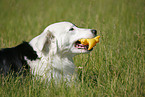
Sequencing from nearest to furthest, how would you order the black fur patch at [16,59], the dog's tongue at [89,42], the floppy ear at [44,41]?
the floppy ear at [44,41] < the dog's tongue at [89,42] < the black fur patch at [16,59]

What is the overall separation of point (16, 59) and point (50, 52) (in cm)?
61

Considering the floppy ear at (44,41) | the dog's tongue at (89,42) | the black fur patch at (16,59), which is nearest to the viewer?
the floppy ear at (44,41)

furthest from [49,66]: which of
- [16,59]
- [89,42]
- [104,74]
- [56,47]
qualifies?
[104,74]

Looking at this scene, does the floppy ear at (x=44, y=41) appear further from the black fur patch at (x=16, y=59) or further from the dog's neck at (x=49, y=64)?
the black fur patch at (x=16, y=59)

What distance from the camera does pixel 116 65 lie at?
3.66 meters

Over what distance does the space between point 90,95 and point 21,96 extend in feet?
3.34

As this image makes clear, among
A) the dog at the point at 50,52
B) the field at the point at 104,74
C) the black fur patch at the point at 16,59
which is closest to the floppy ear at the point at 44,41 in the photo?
the dog at the point at 50,52

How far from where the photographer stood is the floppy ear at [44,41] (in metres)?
3.13

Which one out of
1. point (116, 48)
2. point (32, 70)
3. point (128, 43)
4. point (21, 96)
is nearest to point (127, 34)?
point (128, 43)

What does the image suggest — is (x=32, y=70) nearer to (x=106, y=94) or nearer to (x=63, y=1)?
(x=106, y=94)

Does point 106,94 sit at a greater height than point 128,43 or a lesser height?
lesser

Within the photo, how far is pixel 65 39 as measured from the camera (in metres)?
3.29

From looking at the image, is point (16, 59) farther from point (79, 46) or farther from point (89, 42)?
point (89, 42)

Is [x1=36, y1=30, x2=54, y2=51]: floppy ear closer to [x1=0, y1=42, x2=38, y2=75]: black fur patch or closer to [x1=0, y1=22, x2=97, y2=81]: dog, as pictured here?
[x1=0, y1=22, x2=97, y2=81]: dog
